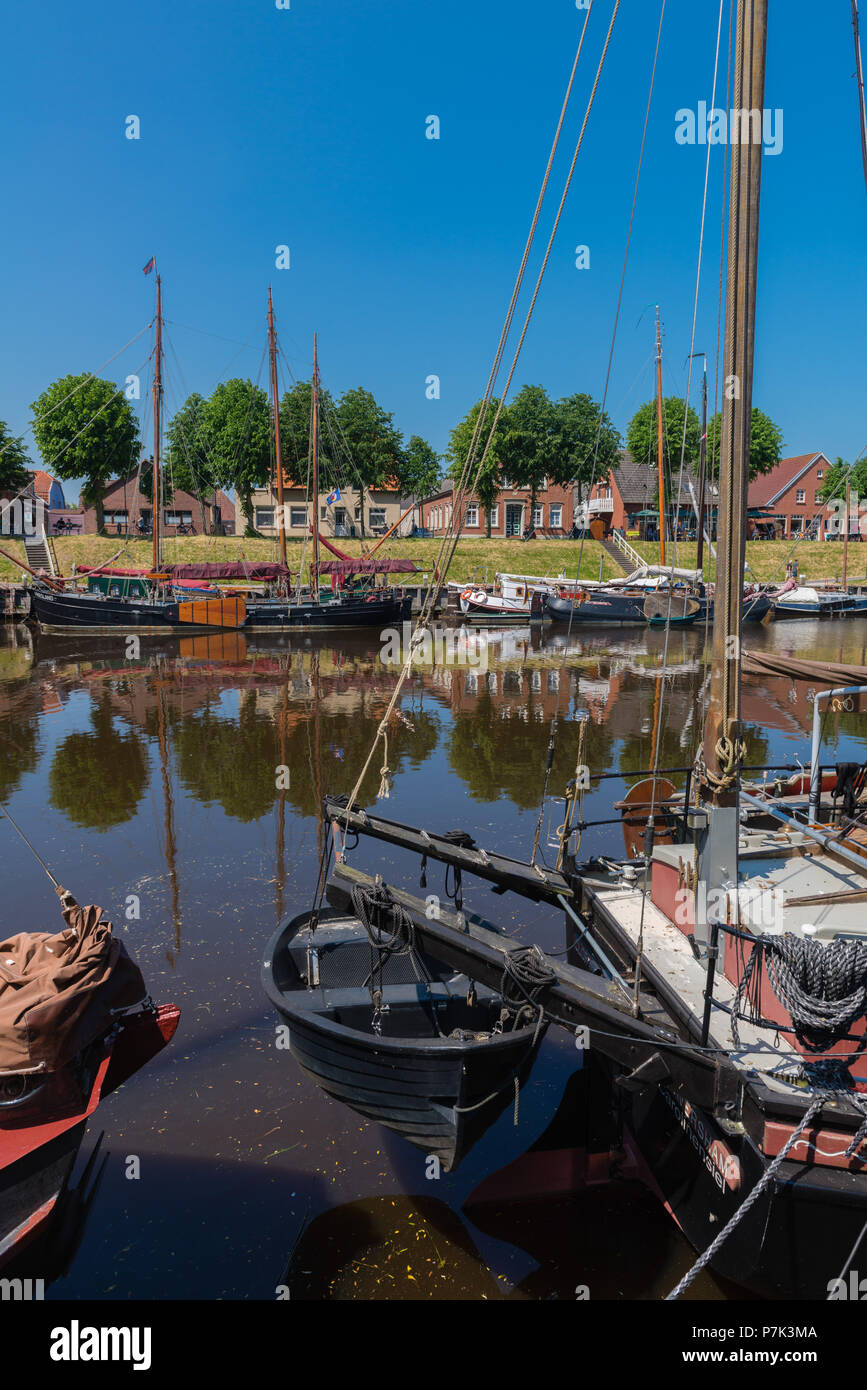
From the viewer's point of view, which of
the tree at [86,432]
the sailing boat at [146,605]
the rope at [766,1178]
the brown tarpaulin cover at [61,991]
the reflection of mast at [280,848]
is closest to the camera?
the rope at [766,1178]

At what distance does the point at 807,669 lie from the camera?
1012 cm

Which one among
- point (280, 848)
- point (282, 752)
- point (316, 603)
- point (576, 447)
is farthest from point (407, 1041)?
point (576, 447)

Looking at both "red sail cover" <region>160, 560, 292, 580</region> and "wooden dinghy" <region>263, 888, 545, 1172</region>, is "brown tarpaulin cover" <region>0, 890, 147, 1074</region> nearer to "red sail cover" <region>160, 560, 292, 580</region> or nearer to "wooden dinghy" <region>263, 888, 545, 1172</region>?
"wooden dinghy" <region>263, 888, 545, 1172</region>

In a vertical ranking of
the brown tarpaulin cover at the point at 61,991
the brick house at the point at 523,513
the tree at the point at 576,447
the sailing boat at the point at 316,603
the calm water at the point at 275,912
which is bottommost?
the calm water at the point at 275,912

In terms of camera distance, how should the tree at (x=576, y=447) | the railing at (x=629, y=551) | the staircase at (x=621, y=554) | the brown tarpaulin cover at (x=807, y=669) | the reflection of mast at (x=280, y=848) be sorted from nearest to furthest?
the brown tarpaulin cover at (x=807, y=669) < the reflection of mast at (x=280, y=848) < the railing at (x=629, y=551) < the staircase at (x=621, y=554) < the tree at (x=576, y=447)

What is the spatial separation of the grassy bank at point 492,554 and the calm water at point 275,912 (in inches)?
1141

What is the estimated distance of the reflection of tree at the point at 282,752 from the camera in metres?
15.8

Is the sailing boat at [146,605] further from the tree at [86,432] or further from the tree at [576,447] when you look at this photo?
the tree at [576,447]

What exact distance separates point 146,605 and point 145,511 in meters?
37.0

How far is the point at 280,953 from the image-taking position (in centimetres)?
705

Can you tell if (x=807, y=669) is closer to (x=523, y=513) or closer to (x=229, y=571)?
(x=229, y=571)

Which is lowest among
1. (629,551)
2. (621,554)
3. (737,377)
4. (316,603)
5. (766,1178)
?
(766,1178)

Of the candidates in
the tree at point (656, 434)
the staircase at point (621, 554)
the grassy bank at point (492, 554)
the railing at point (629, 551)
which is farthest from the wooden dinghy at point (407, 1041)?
the tree at point (656, 434)
